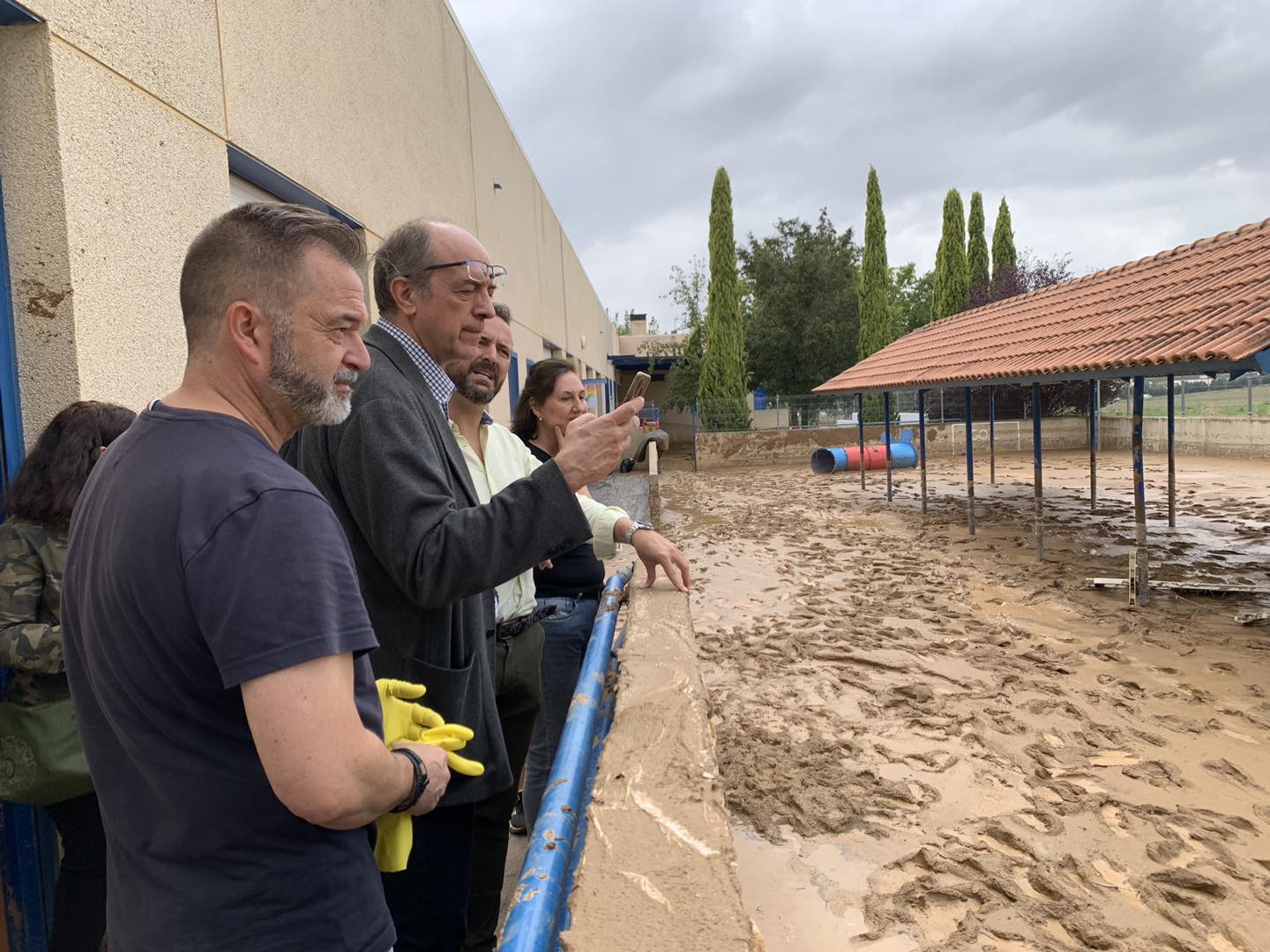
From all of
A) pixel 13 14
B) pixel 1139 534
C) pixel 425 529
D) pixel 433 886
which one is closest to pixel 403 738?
pixel 425 529

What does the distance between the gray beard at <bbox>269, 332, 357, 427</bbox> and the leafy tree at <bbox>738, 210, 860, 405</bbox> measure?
95.4 ft

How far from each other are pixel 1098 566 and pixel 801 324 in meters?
22.3

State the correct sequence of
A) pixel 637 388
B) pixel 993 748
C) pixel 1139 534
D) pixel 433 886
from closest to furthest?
pixel 433 886
pixel 637 388
pixel 993 748
pixel 1139 534

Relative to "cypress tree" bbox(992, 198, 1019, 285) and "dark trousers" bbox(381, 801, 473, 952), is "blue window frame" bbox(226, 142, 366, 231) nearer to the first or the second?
"dark trousers" bbox(381, 801, 473, 952)

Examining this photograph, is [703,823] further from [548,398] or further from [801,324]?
[801,324]

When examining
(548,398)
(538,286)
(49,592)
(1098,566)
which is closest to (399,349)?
(49,592)

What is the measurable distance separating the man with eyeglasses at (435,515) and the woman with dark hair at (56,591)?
928 mm

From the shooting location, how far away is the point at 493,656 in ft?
6.63

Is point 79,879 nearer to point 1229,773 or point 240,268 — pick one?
point 240,268

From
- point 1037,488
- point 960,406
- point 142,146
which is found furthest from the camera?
point 960,406

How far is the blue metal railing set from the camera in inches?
48.3

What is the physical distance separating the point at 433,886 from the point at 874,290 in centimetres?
2864

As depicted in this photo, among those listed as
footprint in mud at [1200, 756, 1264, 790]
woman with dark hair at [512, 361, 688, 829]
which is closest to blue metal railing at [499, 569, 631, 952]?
woman with dark hair at [512, 361, 688, 829]

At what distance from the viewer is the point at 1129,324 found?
802cm
